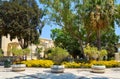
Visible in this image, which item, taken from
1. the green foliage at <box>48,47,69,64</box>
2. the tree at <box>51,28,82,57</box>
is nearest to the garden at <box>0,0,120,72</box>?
the green foliage at <box>48,47,69,64</box>

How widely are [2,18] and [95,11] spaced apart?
15.7 m

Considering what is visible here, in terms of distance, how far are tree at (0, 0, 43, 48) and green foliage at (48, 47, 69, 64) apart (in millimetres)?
11206

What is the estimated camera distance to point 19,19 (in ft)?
133

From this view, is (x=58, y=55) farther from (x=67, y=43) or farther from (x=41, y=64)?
(x=67, y=43)

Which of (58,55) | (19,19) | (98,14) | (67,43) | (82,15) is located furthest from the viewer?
(67,43)

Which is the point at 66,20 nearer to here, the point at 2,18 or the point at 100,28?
the point at 100,28

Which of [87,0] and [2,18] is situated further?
[2,18]

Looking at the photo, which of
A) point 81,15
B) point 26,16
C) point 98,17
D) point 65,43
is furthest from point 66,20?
point 65,43

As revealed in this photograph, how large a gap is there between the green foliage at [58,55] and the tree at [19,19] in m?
11.2

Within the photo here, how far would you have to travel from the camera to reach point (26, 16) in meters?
40.6

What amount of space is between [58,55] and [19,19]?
43.9 feet

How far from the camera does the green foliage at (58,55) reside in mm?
29231

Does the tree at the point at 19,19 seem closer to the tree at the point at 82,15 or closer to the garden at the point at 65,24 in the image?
the garden at the point at 65,24

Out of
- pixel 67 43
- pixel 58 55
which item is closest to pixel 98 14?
pixel 58 55
